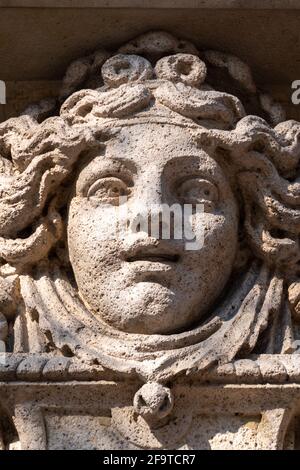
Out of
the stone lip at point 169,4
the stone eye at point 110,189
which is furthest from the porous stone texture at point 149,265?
the stone lip at point 169,4

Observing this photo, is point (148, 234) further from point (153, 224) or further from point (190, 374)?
point (190, 374)

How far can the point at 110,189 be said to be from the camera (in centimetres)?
287

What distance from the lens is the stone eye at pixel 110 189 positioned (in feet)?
9.39

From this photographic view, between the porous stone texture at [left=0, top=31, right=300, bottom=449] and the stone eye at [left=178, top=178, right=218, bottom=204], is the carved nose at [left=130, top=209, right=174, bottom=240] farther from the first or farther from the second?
the stone eye at [left=178, top=178, right=218, bottom=204]

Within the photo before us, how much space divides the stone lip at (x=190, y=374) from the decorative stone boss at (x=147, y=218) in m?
0.03

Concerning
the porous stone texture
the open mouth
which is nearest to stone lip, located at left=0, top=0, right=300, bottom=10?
the porous stone texture

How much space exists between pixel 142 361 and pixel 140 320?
0.11 meters

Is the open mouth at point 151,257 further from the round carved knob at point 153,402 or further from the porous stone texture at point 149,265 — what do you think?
the round carved knob at point 153,402

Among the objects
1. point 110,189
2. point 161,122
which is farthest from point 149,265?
point 161,122

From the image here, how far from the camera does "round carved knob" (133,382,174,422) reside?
262 centimetres

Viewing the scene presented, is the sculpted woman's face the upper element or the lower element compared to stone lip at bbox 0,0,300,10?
lower
